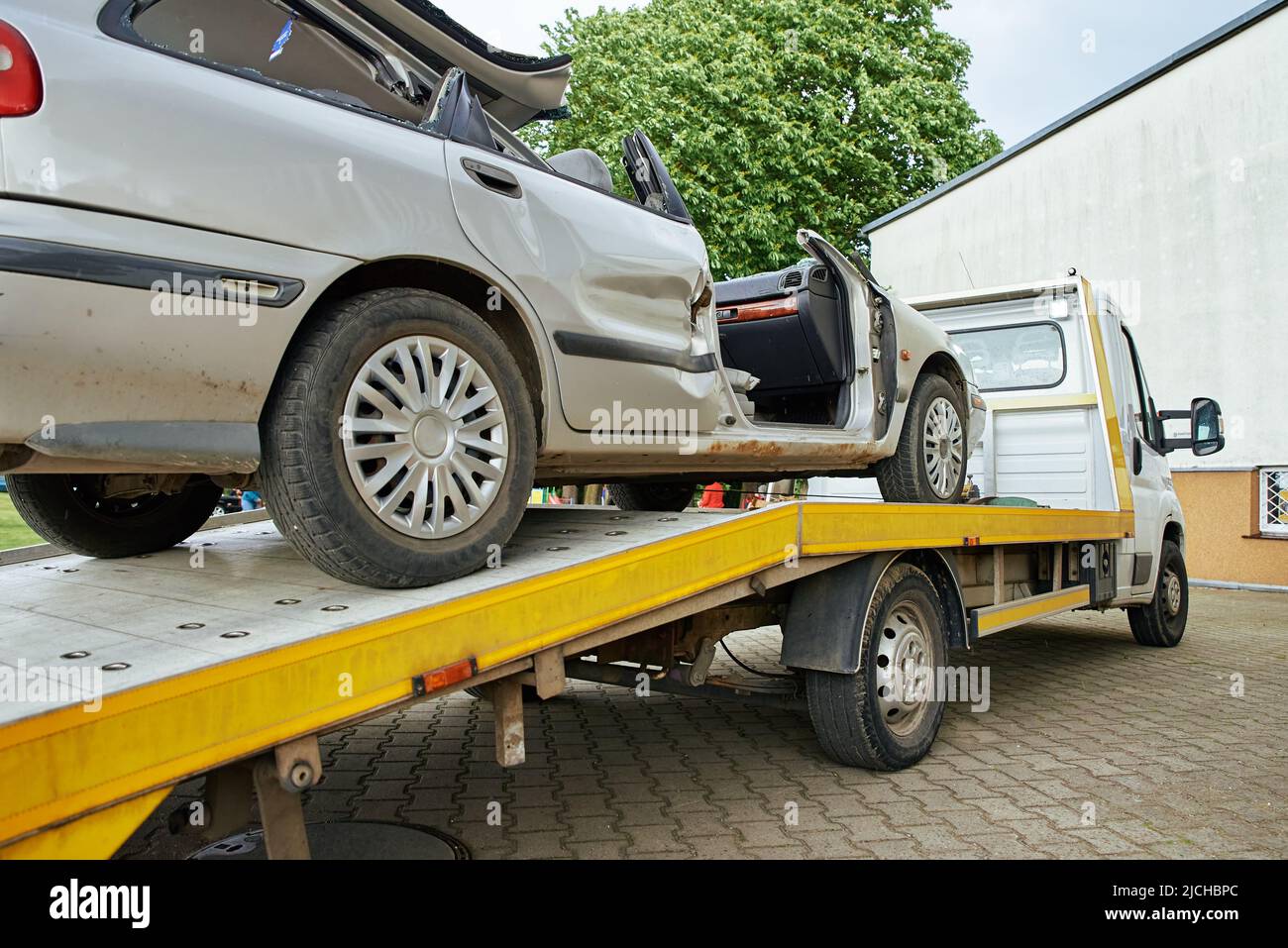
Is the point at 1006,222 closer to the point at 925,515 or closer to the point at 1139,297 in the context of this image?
the point at 1139,297

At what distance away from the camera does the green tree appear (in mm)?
15766

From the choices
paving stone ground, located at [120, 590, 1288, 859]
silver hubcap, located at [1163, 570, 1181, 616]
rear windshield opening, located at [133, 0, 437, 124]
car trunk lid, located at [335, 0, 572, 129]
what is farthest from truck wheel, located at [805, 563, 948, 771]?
silver hubcap, located at [1163, 570, 1181, 616]

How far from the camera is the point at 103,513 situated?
319 cm

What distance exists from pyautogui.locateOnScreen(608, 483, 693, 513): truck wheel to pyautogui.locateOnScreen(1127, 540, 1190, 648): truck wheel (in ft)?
11.7

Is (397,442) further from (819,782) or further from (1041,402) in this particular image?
(1041,402)

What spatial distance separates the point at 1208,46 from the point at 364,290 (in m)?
12.0

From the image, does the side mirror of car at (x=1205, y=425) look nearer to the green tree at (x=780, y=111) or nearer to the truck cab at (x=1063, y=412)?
the truck cab at (x=1063, y=412)

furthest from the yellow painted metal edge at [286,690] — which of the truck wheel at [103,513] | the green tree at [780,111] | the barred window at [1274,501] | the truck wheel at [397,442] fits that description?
the green tree at [780,111]

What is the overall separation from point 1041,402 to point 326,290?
4.78m

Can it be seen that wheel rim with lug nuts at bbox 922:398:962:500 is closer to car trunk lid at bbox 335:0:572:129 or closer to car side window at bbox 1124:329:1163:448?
car side window at bbox 1124:329:1163:448

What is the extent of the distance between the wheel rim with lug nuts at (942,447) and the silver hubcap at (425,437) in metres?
2.81

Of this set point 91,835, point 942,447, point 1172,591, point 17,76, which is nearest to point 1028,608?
point 942,447

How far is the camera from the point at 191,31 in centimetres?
238
